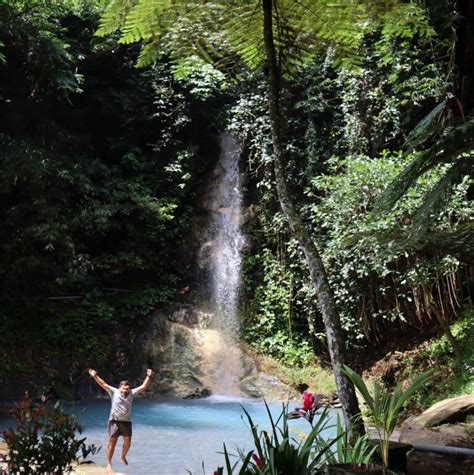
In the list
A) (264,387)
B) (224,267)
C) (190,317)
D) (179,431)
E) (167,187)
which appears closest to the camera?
(179,431)

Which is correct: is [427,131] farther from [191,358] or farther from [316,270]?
[191,358]

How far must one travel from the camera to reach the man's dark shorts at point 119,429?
464cm

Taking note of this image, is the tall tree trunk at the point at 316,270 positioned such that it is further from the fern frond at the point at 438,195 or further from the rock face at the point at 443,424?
the rock face at the point at 443,424

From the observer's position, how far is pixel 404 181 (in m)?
2.46

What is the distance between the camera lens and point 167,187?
11445mm

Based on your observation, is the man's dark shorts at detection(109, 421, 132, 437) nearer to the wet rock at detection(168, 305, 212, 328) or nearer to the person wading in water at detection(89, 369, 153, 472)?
the person wading in water at detection(89, 369, 153, 472)

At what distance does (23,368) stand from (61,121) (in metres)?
5.47

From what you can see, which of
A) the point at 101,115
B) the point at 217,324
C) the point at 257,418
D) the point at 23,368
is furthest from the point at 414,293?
the point at 101,115

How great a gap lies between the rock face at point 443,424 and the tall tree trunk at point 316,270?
191 cm

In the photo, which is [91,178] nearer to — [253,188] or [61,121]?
[61,121]

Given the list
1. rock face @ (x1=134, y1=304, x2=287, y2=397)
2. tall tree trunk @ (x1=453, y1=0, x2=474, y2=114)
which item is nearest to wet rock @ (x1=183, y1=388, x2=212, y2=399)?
rock face @ (x1=134, y1=304, x2=287, y2=397)

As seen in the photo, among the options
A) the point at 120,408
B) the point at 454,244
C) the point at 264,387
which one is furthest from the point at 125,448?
the point at 264,387

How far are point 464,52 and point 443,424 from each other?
11.6ft

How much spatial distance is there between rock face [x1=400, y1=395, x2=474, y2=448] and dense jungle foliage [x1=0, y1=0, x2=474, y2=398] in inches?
92.0
